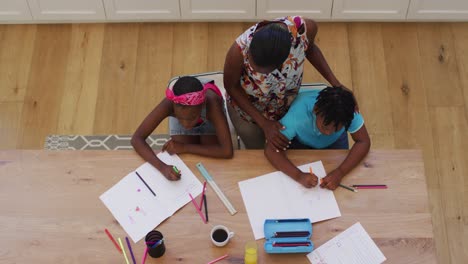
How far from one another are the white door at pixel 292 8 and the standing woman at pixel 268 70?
1076mm

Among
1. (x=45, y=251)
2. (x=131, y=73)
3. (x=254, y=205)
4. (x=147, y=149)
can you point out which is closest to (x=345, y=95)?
(x=254, y=205)

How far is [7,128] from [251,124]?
160 cm

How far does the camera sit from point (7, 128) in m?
2.87

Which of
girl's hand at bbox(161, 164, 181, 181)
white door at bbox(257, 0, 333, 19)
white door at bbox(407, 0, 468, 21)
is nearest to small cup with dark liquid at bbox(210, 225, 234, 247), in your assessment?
girl's hand at bbox(161, 164, 181, 181)

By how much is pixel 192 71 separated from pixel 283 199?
59.6 inches

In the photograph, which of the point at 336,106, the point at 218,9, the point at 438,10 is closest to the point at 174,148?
the point at 336,106

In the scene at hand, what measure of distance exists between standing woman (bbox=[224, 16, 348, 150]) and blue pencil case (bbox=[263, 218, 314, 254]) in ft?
0.97

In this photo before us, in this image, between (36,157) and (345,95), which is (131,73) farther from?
(345,95)

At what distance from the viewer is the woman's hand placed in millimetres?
Result: 1783

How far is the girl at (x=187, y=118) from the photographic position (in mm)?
1806

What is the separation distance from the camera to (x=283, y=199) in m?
1.72

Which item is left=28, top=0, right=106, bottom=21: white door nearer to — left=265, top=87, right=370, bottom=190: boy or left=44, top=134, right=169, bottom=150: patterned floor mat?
left=44, top=134, right=169, bottom=150: patterned floor mat

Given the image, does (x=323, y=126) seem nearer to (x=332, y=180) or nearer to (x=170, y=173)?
(x=332, y=180)

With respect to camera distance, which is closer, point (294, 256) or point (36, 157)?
point (294, 256)
